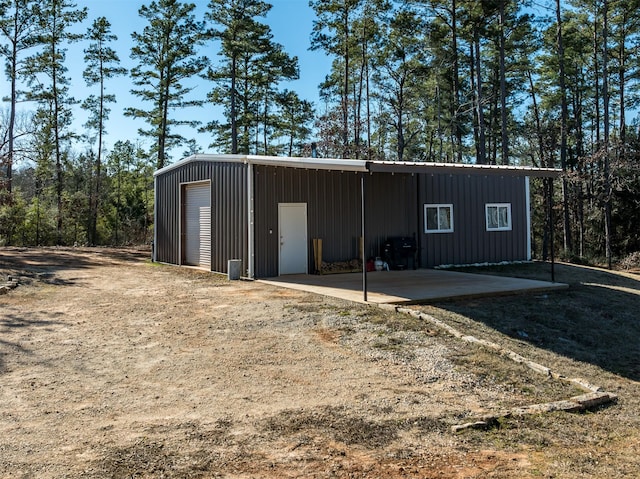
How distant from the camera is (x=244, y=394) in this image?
4.43 m

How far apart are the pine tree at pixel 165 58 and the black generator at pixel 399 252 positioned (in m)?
15.9

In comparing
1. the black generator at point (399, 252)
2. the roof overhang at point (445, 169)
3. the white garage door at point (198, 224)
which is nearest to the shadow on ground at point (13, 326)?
the roof overhang at point (445, 169)

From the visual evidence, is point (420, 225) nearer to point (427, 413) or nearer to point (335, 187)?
point (335, 187)

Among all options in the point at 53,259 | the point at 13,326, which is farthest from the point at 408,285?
the point at 53,259

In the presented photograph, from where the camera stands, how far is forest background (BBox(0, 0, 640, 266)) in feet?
72.8

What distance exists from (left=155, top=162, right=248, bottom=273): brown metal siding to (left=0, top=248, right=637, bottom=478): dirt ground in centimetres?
369

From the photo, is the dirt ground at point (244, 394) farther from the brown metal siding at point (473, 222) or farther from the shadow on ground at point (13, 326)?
the brown metal siding at point (473, 222)

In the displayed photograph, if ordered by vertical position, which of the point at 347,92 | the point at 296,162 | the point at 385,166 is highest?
the point at 347,92

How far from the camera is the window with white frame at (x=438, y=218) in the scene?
13.8 meters

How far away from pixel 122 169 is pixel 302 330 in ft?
109

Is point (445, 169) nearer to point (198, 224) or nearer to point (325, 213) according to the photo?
point (325, 213)

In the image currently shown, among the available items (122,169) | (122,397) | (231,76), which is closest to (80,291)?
(122,397)

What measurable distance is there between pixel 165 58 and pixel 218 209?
15471 mm

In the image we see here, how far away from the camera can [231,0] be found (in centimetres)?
2305
